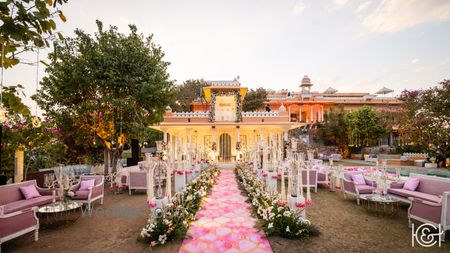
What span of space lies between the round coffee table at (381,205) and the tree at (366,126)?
18063mm

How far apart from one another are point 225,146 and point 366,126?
50.9 feet

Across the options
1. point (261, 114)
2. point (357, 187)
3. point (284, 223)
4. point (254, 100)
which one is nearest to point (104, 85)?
point (284, 223)

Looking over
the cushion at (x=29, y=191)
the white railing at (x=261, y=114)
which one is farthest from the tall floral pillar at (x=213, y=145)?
the cushion at (x=29, y=191)

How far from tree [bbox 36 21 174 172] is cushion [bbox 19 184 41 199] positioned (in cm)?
438

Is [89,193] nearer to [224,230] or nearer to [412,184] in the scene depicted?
[224,230]

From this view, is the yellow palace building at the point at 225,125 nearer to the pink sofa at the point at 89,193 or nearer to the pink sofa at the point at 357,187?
the pink sofa at the point at 357,187

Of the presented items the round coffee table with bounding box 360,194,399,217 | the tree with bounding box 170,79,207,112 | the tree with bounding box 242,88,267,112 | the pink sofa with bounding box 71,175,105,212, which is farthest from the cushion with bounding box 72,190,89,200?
the tree with bounding box 242,88,267,112

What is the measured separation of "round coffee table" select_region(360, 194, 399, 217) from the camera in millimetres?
6297

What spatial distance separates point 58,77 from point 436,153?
25.6 metres

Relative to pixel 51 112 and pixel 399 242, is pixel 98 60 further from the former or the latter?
pixel 399 242

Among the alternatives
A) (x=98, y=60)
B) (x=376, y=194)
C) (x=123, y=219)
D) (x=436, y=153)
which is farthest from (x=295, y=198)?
(x=436, y=153)

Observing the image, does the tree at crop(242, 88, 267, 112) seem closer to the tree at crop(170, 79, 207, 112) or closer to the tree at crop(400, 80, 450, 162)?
the tree at crop(170, 79, 207, 112)

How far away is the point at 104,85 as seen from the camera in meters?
10.8

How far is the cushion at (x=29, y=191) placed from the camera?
22.5 feet
